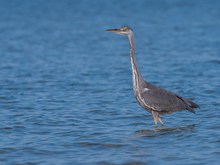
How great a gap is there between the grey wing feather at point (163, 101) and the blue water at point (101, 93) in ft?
0.98

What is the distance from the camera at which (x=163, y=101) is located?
1152 centimetres

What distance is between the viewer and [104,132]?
11109 millimetres

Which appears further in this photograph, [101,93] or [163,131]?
[101,93]

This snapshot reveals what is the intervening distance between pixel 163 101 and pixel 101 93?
3.43 metres

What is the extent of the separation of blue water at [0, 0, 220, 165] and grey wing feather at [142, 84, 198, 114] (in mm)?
297

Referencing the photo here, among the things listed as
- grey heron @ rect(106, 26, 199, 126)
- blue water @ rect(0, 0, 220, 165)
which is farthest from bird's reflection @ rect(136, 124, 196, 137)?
grey heron @ rect(106, 26, 199, 126)

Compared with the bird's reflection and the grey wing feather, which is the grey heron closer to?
the grey wing feather

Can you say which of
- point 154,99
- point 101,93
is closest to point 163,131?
point 154,99

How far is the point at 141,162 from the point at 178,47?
46.2 ft

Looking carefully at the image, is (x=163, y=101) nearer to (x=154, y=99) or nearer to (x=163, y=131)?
(x=154, y=99)

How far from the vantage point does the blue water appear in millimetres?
9914

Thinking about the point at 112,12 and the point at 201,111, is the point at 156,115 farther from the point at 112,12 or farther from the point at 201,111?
the point at 112,12

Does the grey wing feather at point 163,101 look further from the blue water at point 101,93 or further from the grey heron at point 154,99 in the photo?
the blue water at point 101,93

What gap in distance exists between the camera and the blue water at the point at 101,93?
9914 millimetres
